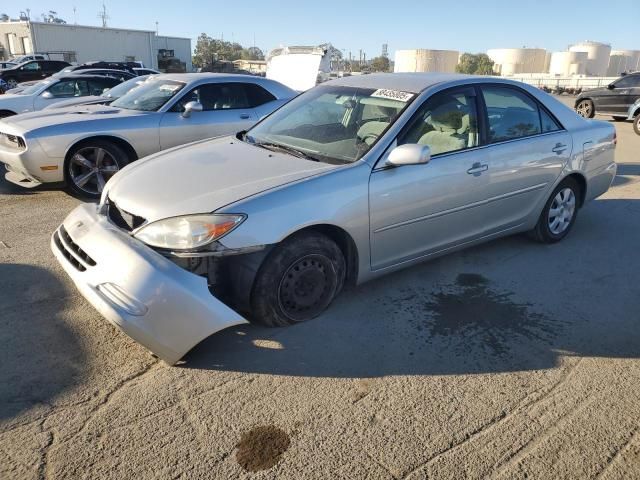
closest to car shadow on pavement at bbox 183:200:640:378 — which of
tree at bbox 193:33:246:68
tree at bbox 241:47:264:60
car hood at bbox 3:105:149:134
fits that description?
car hood at bbox 3:105:149:134

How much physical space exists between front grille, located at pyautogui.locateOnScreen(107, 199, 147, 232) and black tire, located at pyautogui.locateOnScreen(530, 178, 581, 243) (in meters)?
3.63

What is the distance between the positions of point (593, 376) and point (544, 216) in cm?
222

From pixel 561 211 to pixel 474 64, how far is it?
90.2m

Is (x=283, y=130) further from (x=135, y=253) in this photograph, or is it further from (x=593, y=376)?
(x=593, y=376)

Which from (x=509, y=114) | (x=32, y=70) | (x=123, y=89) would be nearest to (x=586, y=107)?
(x=509, y=114)

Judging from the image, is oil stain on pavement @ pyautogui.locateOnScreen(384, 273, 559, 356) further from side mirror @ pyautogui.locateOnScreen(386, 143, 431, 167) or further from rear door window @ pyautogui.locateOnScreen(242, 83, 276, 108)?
rear door window @ pyautogui.locateOnScreen(242, 83, 276, 108)

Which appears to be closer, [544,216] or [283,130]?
[283,130]

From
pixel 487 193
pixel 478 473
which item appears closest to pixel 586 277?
pixel 487 193

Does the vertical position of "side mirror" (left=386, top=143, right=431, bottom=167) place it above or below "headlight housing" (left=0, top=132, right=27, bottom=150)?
above

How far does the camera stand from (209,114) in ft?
22.5

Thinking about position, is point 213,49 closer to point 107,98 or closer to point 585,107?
point 585,107

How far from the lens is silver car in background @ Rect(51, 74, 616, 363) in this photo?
2.79m

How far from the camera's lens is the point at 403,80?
4125mm

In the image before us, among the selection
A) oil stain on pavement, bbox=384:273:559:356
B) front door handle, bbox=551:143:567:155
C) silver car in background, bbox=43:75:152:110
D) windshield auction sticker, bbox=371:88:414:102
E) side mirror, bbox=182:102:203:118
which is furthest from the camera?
silver car in background, bbox=43:75:152:110
